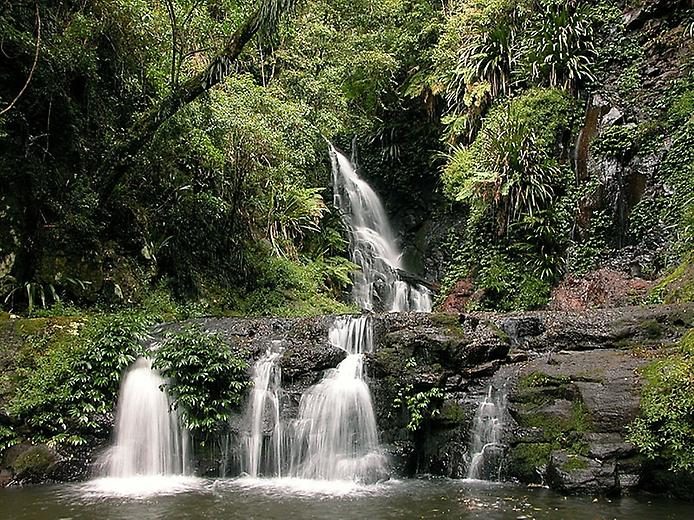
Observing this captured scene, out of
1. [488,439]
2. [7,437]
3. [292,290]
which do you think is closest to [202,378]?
[7,437]

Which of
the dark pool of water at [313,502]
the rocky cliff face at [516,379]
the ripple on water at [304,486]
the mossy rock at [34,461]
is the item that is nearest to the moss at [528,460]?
the rocky cliff face at [516,379]

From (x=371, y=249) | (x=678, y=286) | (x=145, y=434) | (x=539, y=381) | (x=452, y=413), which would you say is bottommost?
(x=145, y=434)

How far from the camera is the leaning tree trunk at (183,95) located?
10344 mm

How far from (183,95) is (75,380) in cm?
549

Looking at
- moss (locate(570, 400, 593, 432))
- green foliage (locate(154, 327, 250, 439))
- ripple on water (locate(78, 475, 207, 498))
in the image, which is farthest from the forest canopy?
moss (locate(570, 400, 593, 432))

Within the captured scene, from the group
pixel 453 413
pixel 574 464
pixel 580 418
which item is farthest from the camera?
pixel 453 413

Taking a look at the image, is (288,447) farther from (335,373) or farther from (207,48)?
(207,48)

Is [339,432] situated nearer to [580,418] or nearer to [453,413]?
[453,413]

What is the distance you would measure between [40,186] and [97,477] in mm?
6084

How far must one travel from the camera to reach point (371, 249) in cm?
1998

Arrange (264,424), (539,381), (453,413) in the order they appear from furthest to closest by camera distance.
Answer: (264,424) < (453,413) < (539,381)

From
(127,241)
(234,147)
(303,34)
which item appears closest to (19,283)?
(127,241)

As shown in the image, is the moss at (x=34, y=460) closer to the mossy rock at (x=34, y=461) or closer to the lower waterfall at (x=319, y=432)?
the mossy rock at (x=34, y=461)

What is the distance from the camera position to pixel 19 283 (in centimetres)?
1098
